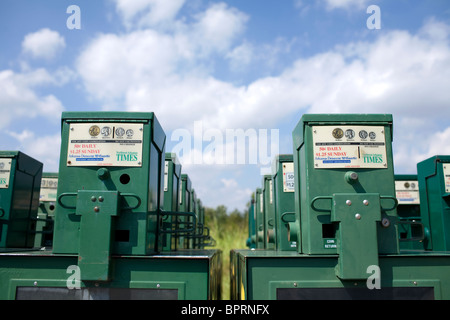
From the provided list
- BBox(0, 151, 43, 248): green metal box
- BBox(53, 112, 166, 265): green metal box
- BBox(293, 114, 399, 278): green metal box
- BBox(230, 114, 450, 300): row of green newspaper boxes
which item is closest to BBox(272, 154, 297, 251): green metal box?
BBox(230, 114, 450, 300): row of green newspaper boxes

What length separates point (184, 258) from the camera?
316 centimetres

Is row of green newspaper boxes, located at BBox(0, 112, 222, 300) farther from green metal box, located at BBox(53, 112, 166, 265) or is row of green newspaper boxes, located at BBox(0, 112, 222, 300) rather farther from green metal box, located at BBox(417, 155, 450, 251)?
green metal box, located at BBox(417, 155, 450, 251)

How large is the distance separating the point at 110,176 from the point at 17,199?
2262 mm

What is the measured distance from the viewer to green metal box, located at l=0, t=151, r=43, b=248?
15.6 ft

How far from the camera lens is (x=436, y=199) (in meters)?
5.63

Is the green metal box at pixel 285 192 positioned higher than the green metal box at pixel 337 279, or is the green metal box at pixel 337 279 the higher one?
the green metal box at pixel 285 192

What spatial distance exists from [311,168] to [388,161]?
718 millimetres

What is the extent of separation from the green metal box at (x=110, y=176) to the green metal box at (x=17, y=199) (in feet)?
6.05

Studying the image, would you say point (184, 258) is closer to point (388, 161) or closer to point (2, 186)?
point (388, 161)

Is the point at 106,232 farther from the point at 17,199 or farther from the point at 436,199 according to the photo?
the point at 436,199

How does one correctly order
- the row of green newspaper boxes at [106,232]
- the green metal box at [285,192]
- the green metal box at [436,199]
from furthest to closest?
the green metal box at [285,192] < the green metal box at [436,199] < the row of green newspaper boxes at [106,232]

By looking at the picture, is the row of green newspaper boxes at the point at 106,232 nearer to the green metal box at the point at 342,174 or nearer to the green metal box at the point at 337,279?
the green metal box at the point at 337,279

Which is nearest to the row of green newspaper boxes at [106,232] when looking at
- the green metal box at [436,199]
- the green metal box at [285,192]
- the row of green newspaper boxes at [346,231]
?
the row of green newspaper boxes at [346,231]

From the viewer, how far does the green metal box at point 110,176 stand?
332 cm
